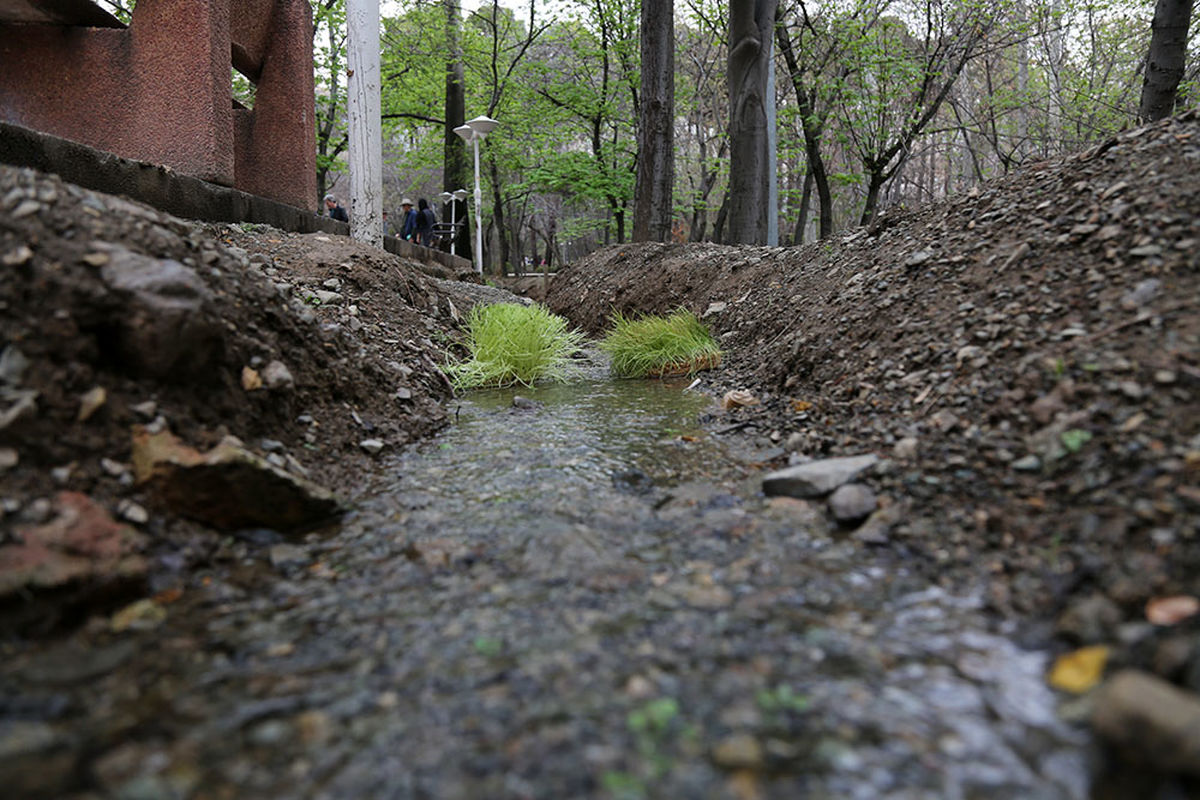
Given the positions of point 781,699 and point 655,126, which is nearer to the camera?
point 781,699

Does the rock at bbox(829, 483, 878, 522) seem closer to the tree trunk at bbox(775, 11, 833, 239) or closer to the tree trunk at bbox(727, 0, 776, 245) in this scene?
the tree trunk at bbox(727, 0, 776, 245)

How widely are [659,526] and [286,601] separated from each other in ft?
2.96

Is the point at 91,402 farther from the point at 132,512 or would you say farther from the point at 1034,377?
the point at 1034,377

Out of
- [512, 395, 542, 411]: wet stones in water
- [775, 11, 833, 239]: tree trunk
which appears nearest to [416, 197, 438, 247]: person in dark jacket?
[775, 11, 833, 239]: tree trunk

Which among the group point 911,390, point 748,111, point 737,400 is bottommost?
point 737,400

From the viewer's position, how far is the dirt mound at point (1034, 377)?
48.1 inches

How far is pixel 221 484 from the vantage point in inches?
59.5

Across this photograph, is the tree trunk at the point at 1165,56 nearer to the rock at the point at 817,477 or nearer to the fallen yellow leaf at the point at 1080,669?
the rock at the point at 817,477

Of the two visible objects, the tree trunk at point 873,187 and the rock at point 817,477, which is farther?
the tree trunk at point 873,187

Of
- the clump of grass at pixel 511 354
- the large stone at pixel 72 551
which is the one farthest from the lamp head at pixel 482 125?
the large stone at pixel 72 551

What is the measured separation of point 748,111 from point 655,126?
106cm

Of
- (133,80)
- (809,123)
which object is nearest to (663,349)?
(133,80)

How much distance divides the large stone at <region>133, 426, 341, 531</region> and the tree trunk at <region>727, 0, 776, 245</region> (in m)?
6.20

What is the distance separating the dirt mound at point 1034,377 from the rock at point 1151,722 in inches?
8.2
